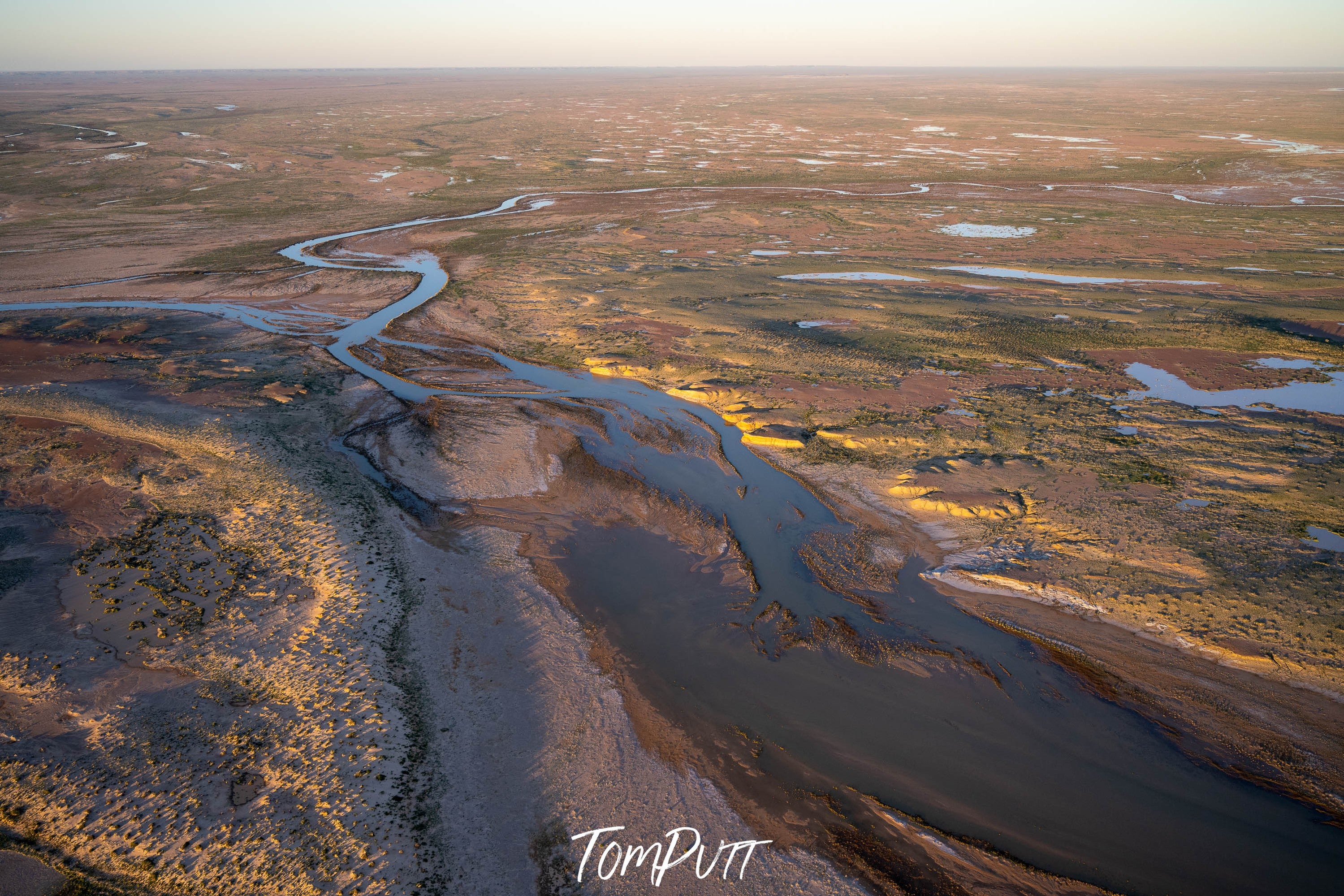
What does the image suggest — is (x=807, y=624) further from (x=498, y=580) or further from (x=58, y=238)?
(x=58, y=238)

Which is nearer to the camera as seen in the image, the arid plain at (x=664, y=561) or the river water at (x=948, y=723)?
the river water at (x=948, y=723)

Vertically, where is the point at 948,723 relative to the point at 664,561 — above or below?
below

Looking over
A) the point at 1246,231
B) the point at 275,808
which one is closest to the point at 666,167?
the point at 1246,231

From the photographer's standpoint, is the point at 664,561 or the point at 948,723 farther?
the point at 664,561

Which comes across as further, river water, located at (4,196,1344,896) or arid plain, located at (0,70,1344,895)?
arid plain, located at (0,70,1344,895)
